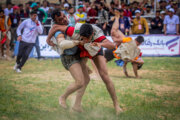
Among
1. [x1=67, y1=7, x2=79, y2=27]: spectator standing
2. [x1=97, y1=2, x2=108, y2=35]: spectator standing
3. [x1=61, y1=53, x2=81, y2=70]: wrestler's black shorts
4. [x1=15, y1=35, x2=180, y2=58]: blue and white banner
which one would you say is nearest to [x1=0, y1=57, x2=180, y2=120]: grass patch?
[x1=61, y1=53, x2=81, y2=70]: wrestler's black shorts

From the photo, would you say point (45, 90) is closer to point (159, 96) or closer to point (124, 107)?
point (124, 107)

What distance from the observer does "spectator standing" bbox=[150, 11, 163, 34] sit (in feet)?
48.7

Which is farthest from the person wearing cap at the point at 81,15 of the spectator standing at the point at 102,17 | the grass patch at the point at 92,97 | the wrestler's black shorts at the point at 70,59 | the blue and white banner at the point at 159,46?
the wrestler's black shorts at the point at 70,59

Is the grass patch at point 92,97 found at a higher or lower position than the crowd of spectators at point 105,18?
lower

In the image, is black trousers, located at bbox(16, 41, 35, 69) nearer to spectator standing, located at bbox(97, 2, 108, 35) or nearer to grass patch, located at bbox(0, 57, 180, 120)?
grass patch, located at bbox(0, 57, 180, 120)

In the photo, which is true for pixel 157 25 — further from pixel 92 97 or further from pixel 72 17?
pixel 92 97

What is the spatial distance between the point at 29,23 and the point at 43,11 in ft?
15.2

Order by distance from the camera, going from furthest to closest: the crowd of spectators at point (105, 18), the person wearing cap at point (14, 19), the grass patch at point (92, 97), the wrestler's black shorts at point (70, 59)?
the person wearing cap at point (14, 19) < the crowd of spectators at point (105, 18) < the wrestler's black shorts at point (70, 59) < the grass patch at point (92, 97)

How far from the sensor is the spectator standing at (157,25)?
48.7 ft

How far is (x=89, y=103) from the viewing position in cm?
579

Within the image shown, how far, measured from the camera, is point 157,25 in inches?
584

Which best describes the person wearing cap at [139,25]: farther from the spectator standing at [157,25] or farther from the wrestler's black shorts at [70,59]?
the wrestler's black shorts at [70,59]

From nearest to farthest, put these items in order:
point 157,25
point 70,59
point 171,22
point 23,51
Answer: point 70,59 < point 23,51 < point 171,22 < point 157,25

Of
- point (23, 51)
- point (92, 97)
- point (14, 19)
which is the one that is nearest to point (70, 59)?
point (92, 97)
